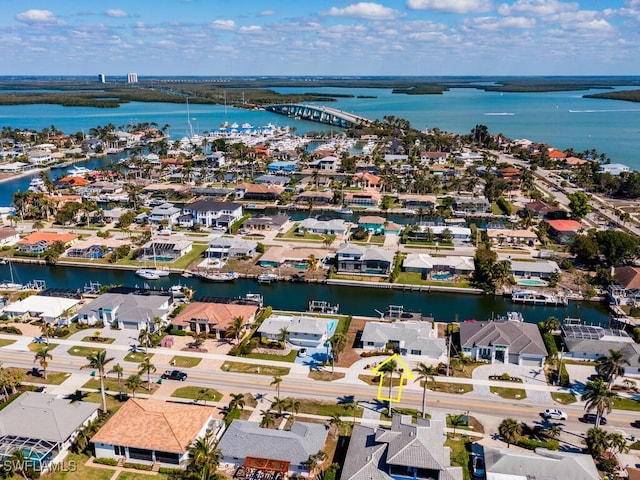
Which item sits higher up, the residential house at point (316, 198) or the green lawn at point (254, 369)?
the residential house at point (316, 198)

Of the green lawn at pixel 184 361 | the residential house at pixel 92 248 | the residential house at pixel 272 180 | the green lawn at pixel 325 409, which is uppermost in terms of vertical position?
the residential house at pixel 272 180

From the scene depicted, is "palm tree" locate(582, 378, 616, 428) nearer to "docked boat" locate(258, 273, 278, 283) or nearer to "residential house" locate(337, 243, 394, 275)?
"residential house" locate(337, 243, 394, 275)

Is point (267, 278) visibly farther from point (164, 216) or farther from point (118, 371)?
point (164, 216)

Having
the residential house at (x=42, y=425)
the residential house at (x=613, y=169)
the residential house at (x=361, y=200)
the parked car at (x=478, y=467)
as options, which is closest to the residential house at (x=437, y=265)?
the parked car at (x=478, y=467)

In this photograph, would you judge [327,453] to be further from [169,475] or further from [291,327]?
[291,327]

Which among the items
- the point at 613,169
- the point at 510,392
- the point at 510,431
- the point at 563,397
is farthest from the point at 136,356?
the point at 613,169

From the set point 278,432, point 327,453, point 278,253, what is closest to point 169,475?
point 278,432

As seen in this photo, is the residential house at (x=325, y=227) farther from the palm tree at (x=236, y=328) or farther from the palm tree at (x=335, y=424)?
the palm tree at (x=335, y=424)
